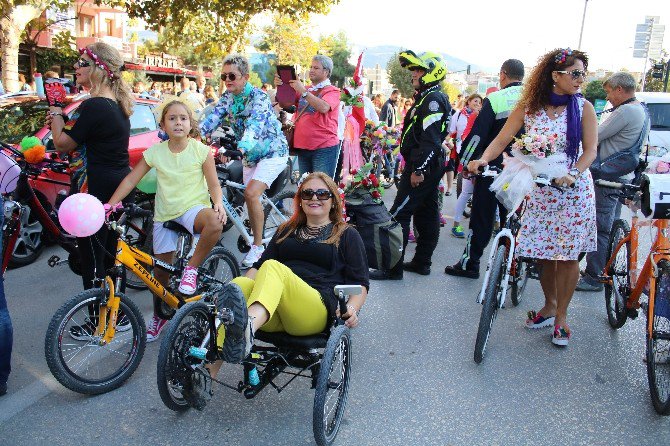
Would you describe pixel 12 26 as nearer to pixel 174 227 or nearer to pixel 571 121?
pixel 174 227

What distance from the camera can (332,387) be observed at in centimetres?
283

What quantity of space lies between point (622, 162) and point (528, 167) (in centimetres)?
182

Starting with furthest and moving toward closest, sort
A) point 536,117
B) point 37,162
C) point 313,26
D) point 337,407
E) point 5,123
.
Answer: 1. point 313,26
2. point 5,123
3. point 37,162
4. point 536,117
5. point 337,407

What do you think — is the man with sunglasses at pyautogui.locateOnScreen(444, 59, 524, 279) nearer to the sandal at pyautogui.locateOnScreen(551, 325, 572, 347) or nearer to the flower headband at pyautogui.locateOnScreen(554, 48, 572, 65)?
the flower headband at pyautogui.locateOnScreen(554, 48, 572, 65)

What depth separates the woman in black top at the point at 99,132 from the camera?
12.2ft

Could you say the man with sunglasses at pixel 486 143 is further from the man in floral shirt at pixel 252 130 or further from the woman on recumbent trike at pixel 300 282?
the woman on recumbent trike at pixel 300 282

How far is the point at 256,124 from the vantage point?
5148 millimetres

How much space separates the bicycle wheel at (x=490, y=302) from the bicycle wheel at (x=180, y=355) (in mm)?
1859

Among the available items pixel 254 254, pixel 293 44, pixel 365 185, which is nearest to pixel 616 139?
pixel 365 185

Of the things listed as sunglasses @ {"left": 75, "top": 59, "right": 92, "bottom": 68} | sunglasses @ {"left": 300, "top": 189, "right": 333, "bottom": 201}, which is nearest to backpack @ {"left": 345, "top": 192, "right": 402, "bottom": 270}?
sunglasses @ {"left": 300, "top": 189, "right": 333, "bottom": 201}

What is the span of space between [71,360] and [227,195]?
2728 millimetres

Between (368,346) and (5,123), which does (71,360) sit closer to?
(368,346)

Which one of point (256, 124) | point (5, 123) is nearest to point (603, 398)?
point (256, 124)

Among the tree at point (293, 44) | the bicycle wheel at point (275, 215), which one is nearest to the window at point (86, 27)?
the tree at point (293, 44)
